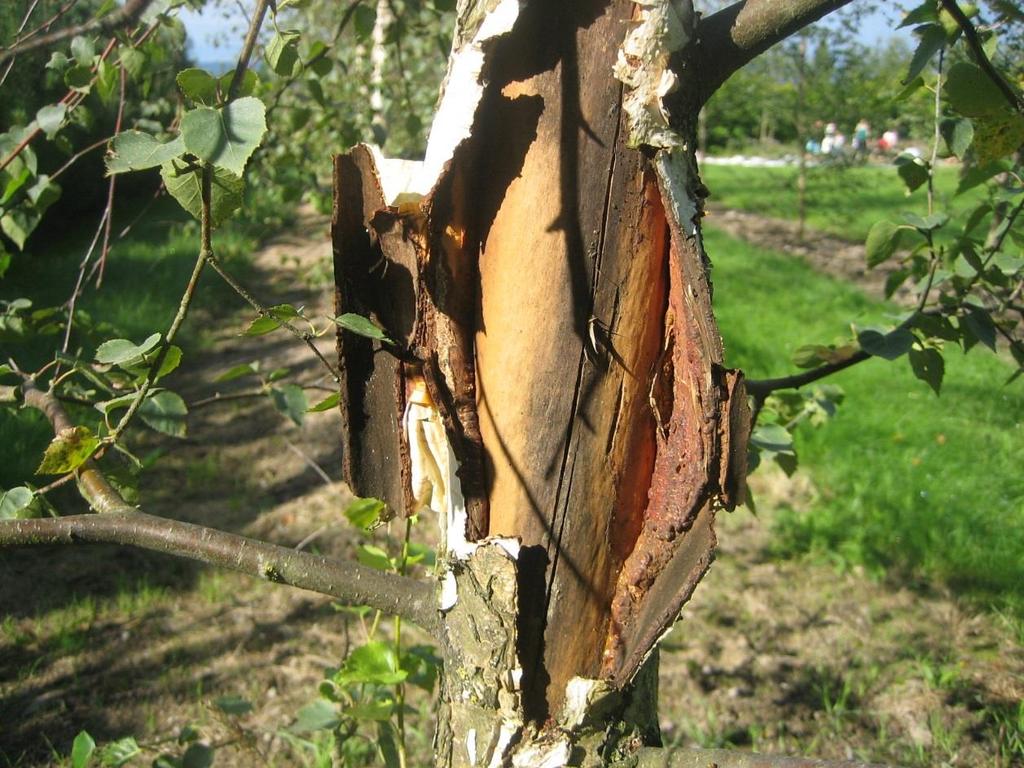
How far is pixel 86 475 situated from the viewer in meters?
1.04

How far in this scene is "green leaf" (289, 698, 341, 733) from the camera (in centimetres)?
148

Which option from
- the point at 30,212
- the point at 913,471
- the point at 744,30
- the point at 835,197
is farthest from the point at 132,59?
the point at 835,197

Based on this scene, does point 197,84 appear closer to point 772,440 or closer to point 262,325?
point 262,325

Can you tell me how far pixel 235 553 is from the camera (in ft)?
3.06

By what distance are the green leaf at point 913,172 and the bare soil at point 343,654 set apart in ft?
4.53

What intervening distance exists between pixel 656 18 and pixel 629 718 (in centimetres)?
70

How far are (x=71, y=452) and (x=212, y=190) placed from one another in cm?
41

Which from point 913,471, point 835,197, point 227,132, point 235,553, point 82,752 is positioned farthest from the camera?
point 835,197

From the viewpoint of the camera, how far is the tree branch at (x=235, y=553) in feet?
2.99

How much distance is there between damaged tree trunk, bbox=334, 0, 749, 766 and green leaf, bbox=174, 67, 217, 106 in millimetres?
135

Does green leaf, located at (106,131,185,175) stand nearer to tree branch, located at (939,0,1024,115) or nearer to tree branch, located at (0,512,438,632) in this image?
tree branch, located at (0,512,438,632)

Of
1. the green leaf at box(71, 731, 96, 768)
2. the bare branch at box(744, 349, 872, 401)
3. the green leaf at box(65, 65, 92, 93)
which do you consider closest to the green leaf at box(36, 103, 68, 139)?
the green leaf at box(65, 65, 92, 93)

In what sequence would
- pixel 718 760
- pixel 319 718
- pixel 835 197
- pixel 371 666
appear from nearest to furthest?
pixel 718 760 < pixel 371 666 < pixel 319 718 < pixel 835 197

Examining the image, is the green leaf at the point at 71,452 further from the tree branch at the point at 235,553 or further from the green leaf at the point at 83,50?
the green leaf at the point at 83,50
